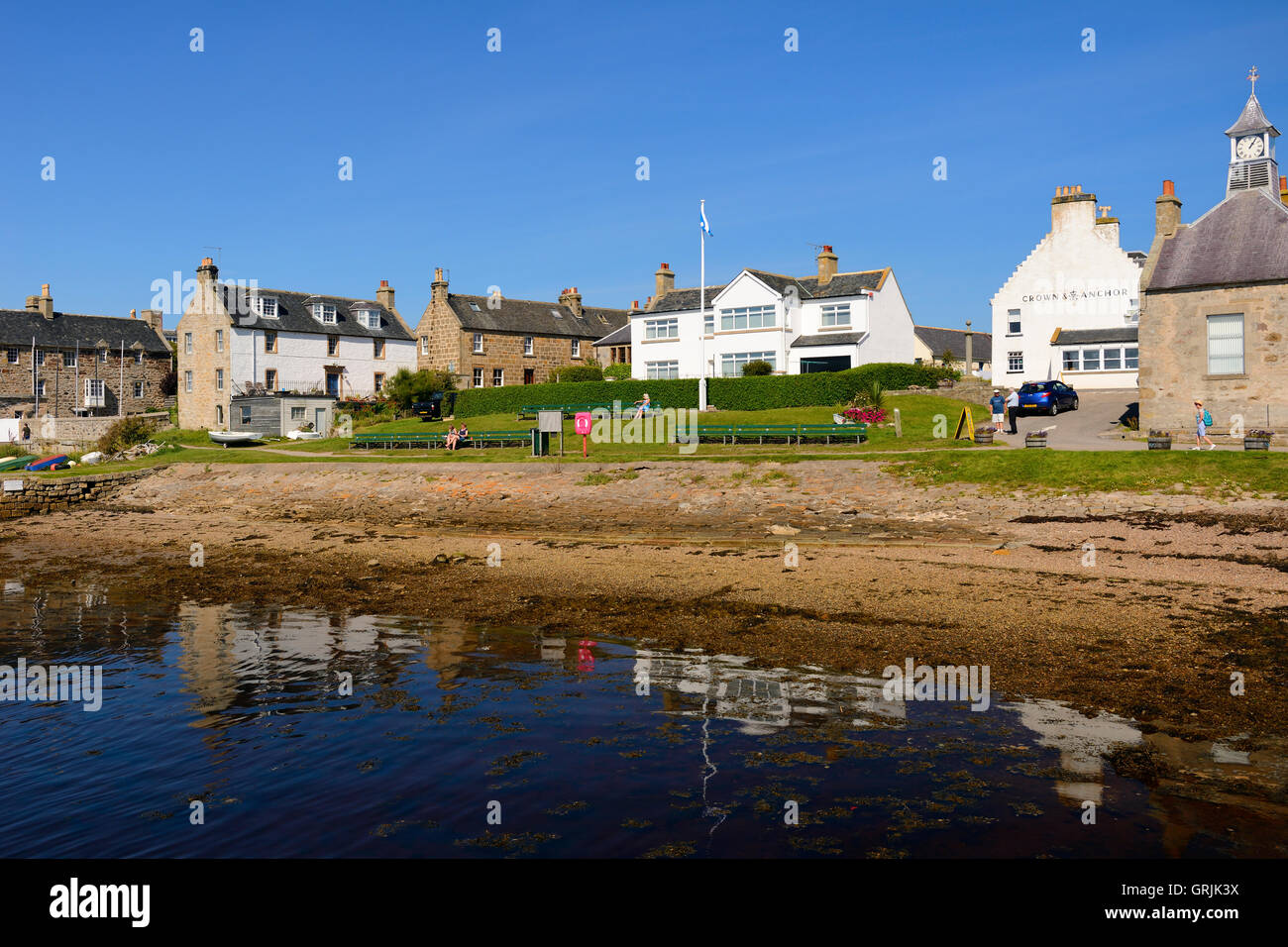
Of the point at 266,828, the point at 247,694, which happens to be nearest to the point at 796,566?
the point at 247,694

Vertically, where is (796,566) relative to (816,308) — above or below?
below

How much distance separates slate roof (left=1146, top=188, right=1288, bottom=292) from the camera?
31.6m

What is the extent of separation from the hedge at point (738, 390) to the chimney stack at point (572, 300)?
24365 millimetres

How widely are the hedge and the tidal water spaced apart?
131 feet

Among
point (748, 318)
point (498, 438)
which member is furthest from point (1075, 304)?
point (498, 438)

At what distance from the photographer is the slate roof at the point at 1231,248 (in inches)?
1243

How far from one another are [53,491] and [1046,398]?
151 ft

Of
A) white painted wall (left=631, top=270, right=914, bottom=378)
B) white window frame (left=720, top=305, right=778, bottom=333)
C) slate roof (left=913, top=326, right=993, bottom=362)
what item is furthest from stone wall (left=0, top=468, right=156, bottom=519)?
slate roof (left=913, top=326, right=993, bottom=362)

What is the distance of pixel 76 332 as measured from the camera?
7956cm

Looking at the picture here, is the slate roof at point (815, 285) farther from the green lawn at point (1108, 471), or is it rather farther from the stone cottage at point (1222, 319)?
the green lawn at point (1108, 471)

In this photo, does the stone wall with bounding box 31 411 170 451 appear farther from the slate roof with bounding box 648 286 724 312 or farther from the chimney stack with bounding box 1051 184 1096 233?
the chimney stack with bounding box 1051 184 1096 233
